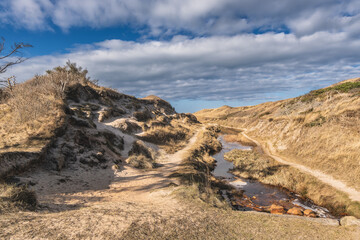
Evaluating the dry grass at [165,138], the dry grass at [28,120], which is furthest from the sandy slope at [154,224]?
the dry grass at [165,138]

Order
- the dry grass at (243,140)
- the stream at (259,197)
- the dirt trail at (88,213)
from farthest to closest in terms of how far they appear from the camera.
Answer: the dry grass at (243,140), the stream at (259,197), the dirt trail at (88,213)

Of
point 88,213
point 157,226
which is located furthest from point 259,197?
point 88,213

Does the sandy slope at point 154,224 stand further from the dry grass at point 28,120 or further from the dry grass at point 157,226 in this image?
the dry grass at point 28,120

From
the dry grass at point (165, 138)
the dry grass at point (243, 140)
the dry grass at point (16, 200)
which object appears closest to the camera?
the dry grass at point (16, 200)

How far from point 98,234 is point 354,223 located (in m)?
8.70

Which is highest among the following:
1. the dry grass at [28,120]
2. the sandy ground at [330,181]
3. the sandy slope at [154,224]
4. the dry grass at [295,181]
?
the dry grass at [28,120]

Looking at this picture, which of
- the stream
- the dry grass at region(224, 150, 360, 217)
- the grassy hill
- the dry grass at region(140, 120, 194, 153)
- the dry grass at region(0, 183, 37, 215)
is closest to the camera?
the dry grass at region(0, 183, 37, 215)

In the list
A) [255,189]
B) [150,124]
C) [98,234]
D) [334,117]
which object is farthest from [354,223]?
[150,124]

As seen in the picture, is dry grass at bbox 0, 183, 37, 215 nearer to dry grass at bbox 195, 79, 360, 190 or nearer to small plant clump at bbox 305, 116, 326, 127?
dry grass at bbox 195, 79, 360, 190

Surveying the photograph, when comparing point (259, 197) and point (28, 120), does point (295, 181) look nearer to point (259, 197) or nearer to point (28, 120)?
point (259, 197)

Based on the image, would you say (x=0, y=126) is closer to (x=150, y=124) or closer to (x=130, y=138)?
(x=130, y=138)

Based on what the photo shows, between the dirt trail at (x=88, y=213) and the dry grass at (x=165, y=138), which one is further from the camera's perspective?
the dry grass at (x=165, y=138)

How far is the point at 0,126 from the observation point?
46.6 ft

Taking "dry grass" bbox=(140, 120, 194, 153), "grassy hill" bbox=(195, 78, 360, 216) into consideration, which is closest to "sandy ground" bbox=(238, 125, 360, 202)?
"grassy hill" bbox=(195, 78, 360, 216)
